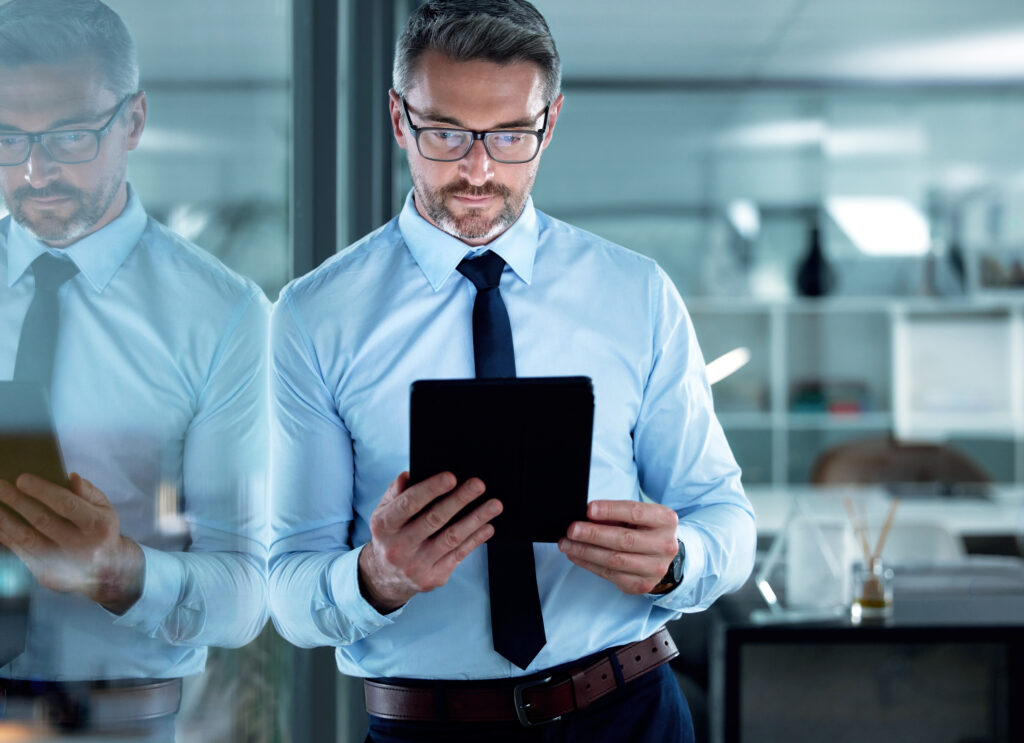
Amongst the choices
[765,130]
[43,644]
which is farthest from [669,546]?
[765,130]

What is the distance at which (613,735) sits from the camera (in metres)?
1.32

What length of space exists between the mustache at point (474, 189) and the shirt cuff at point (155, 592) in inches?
22.1

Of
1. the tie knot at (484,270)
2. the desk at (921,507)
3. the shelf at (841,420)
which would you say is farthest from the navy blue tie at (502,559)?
the shelf at (841,420)

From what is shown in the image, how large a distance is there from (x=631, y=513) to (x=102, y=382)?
0.58 meters

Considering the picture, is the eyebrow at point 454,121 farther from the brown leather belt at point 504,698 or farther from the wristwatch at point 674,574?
the brown leather belt at point 504,698

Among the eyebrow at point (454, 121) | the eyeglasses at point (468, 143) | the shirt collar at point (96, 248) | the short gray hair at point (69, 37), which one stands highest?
the eyebrow at point (454, 121)

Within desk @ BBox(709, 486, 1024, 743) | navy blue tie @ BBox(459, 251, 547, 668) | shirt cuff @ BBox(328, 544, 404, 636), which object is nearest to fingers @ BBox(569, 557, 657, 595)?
navy blue tie @ BBox(459, 251, 547, 668)

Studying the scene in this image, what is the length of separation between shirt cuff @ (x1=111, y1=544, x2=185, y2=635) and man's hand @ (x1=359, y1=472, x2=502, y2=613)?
0.68ft

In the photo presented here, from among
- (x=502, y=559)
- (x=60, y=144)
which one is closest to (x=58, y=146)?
(x=60, y=144)

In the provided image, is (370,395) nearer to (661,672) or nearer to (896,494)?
(661,672)

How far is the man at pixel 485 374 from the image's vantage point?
4.08 feet

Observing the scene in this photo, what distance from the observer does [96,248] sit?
2.81ft

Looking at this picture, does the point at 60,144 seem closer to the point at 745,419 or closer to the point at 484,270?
the point at 484,270

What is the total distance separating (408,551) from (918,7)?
4.67m
